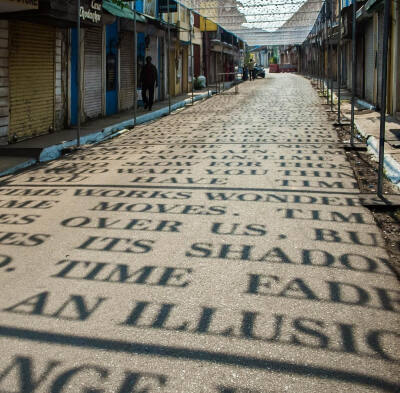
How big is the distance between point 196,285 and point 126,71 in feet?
59.8

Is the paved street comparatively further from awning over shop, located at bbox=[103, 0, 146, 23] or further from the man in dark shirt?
the man in dark shirt

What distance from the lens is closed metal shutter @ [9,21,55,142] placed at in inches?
503

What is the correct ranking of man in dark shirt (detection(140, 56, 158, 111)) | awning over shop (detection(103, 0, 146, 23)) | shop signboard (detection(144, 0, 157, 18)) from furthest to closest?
shop signboard (detection(144, 0, 157, 18)) → man in dark shirt (detection(140, 56, 158, 111)) → awning over shop (detection(103, 0, 146, 23))

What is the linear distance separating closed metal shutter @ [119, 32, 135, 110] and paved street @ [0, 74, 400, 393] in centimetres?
1285

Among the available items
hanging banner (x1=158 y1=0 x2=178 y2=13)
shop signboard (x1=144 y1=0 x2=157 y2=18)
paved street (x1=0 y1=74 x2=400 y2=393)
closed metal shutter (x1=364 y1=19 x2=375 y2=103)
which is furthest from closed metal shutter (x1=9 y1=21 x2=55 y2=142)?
closed metal shutter (x1=364 y1=19 x2=375 y2=103)

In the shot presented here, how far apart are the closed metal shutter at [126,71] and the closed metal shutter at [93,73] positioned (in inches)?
91.2

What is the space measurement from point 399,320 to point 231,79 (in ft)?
172

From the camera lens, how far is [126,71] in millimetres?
21594

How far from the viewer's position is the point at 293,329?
11.9 ft

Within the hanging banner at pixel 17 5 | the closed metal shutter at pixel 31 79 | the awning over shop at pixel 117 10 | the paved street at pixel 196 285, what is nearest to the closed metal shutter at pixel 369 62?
the awning over shop at pixel 117 10

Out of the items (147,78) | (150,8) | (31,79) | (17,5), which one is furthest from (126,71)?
(17,5)

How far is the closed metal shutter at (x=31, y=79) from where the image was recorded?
41.9ft

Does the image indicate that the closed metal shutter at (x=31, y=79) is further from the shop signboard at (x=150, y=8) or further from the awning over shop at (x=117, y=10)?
the shop signboard at (x=150, y=8)

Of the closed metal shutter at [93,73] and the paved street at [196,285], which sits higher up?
the closed metal shutter at [93,73]
